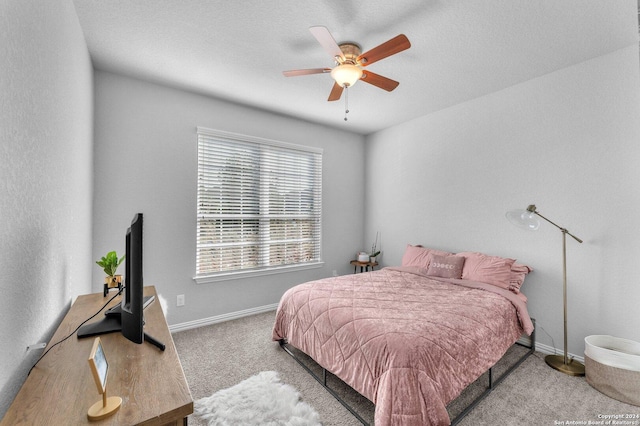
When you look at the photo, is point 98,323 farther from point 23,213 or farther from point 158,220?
point 158,220

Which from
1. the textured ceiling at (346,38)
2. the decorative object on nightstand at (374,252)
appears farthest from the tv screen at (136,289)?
the decorative object on nightstand at (374,252)

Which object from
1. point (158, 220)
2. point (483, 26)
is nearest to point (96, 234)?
point (158, 220)

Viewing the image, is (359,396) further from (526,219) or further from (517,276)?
(526,219)

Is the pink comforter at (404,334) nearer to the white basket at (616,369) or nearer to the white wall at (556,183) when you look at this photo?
the white basket at (616,369)

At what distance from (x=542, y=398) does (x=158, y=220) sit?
3.70 m

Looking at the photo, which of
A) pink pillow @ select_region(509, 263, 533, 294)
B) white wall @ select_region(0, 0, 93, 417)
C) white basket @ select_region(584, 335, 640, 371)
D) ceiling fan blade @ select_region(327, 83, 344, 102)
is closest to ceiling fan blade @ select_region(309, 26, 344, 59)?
ceiling fan blade @ select_region(327, 83, 344, 102)

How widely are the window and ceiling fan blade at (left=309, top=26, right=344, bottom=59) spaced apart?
1.86 metres

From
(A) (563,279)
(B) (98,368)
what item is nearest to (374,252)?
(A) (563,279)

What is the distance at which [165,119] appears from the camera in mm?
3010

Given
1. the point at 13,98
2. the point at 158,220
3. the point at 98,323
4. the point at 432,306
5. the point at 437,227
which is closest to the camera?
the point at 13,98

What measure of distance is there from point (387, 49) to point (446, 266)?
230 centimetres

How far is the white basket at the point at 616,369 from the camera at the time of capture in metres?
1.91

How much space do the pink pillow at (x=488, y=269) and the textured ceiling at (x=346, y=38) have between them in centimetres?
186

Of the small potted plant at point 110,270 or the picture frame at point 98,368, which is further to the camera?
the small potted plant at point 110,270
